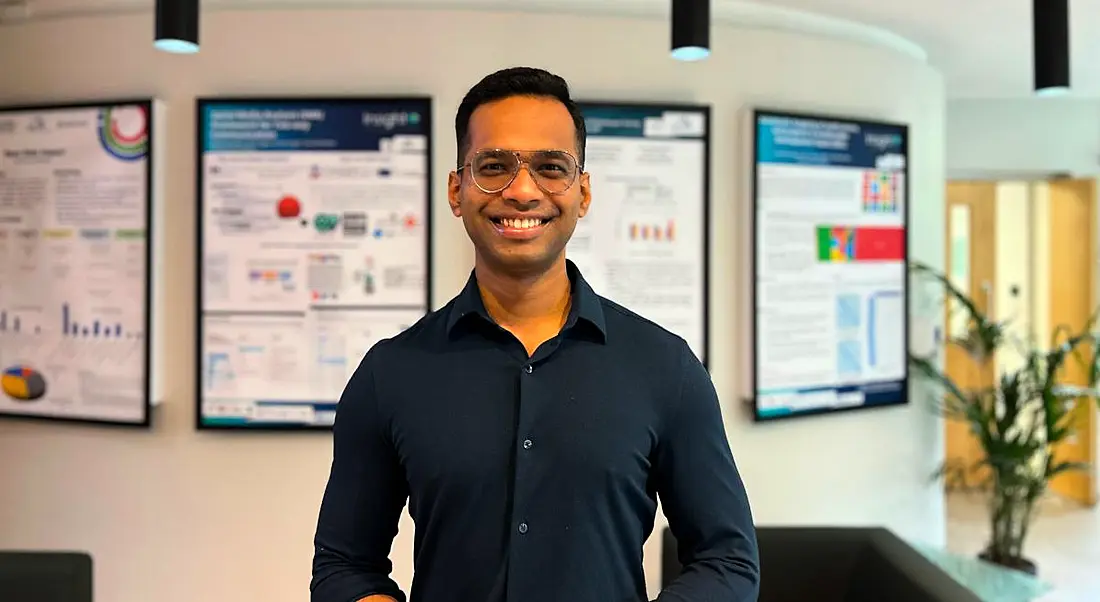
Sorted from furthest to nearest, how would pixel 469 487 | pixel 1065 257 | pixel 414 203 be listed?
1. pixel 1065 257
2. pixel 414 203
3. pixel 469 487

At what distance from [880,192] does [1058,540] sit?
2538 mm

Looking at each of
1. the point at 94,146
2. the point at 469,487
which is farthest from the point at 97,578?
the point at 469,487

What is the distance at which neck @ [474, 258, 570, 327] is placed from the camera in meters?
1.07

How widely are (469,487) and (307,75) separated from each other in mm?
2007

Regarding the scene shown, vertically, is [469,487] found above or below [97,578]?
above

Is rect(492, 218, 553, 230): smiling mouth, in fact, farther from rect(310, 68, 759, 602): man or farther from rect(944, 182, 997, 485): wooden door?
rect(944, 182, 997, 485): wooden door

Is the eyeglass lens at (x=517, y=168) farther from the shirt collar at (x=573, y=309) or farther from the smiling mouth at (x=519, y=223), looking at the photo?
the shirt collar at (x=573, y=309)

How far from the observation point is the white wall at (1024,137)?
4383mm

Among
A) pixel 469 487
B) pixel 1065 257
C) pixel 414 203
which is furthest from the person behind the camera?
pixel 1065 257

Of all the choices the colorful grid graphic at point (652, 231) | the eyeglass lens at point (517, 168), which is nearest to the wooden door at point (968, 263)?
the colorful grid graphic at point (652, 231)

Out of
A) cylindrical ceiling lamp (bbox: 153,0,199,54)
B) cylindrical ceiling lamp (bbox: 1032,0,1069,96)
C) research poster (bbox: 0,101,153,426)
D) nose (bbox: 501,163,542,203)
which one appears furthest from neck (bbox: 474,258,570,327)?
research poster (bbox: 0,101,153,426)

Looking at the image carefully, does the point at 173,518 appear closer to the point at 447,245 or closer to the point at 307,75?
the point at 447,245

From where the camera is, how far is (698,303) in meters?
2.72

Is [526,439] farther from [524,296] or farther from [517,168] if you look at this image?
[517,168]
